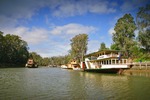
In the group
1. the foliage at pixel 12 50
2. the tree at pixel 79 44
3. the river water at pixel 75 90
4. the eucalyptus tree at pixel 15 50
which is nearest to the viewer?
the river water at pixel 75 90

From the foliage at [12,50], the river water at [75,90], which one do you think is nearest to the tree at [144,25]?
the river water at [75,90]

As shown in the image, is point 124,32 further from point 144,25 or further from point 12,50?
point 12,50

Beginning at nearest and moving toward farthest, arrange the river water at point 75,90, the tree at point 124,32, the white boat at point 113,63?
the river water at point 75,90, the white boat at point 113,63, the tree at point 124,32

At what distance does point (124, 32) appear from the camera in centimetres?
5844

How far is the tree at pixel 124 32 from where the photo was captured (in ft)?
188

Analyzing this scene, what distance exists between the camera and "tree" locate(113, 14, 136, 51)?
188 feet

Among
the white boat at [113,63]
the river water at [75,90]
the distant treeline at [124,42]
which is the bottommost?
the river water at [75,90]

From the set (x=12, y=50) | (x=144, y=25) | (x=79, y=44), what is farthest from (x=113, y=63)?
(x=12, y=50)

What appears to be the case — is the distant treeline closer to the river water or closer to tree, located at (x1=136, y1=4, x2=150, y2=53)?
tree, located at (x1=136, y1=4, x2=150, y2=53)

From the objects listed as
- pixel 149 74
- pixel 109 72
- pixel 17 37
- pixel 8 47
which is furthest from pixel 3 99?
pixel 17 37

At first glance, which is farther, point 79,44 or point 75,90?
point 79,44

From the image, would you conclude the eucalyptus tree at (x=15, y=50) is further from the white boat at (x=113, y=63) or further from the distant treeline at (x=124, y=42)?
the white boat at (x=113, y=63)

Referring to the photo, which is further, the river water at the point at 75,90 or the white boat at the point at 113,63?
the white boat at the point at 113,63

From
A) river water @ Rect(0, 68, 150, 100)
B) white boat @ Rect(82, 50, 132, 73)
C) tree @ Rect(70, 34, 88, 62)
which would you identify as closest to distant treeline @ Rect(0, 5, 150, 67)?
tree @ Rect(70, 34, 88, 62)
